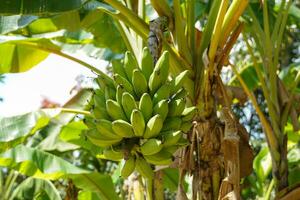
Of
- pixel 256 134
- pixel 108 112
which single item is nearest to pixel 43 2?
pixel 108 112

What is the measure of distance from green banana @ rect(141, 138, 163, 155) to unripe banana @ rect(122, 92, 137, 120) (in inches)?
3.4

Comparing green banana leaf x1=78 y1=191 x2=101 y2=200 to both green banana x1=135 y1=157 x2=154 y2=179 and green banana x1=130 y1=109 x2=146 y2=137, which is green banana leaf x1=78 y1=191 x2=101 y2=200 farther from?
green banana x1=130 y1=109 x2=146 y2=137

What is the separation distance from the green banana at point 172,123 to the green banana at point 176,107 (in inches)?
0.5

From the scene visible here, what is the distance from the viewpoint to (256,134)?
592 cm

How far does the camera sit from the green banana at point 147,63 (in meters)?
1.17

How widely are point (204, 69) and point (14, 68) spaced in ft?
4.30

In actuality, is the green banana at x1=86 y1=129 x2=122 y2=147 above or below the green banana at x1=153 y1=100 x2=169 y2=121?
below

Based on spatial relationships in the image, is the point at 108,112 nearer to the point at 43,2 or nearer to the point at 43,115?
the point at 43,2

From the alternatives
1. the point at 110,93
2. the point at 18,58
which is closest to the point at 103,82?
the point at 110,93

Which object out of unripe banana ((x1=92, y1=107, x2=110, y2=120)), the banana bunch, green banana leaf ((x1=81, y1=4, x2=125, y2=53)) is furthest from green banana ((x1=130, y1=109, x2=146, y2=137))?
green banana leaf ((x1=81, y1=4, x2=125, y2=53))

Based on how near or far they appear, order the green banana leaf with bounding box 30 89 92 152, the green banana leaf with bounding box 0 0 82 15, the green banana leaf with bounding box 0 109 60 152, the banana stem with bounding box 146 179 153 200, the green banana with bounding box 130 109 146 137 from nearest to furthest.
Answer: the green banana with bounding box 130 109 146 137
the banana stem with bounding box 146 179 153 200
the green banana leaf with bounding box 0 0 82 15
the green banana leaf with bounding box 0 109 60 152
the green banana leaf with bounding box 30 89 92 152

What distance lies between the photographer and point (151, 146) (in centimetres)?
108

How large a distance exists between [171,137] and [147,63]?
0.20 m

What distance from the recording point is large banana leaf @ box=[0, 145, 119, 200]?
7.48ft
